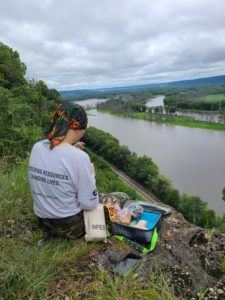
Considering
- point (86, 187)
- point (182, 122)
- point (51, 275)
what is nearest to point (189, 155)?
point (182, 122)

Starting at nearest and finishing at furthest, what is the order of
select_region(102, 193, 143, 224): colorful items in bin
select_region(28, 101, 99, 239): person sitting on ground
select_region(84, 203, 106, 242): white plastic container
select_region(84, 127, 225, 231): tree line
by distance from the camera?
select_region(28, 101, 99, 239): person sitting on ground, select_region(84, 203, 106, 242): white plastic container, select_region(102, 193, 143, 224): colorful items in bin, select_region(84, 127, 225, 231): tree line

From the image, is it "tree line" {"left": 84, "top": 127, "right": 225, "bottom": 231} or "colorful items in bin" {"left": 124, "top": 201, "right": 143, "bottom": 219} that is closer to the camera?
"colorful items in bin" {"left": 124, "top": 201, "right": 143, "bottom": 219}

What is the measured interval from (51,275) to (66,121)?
1180 millimetres

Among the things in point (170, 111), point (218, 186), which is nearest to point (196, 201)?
point (218, 186)

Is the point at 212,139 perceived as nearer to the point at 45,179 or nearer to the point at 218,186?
the point at 218,186

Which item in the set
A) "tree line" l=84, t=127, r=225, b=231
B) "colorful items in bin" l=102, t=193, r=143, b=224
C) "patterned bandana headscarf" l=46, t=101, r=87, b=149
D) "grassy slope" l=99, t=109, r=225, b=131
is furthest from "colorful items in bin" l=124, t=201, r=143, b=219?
"grassy slope" l=99, t=109, r=225, b=131

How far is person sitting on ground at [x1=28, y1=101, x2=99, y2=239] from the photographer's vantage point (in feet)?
8.21

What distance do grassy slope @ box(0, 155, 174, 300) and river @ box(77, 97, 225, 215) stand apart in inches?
765

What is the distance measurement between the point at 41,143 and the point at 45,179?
0.31 meters

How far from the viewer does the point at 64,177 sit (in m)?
2.50

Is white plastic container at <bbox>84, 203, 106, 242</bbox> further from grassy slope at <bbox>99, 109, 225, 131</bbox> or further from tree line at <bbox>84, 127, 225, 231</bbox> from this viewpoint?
grassy slope at <bbox>99, 109, 225, 131</bbox>

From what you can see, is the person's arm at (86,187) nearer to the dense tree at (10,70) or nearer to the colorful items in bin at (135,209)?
the colorful items in bin at (135,209)

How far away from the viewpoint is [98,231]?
266 cm

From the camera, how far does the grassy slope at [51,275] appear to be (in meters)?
1.89
